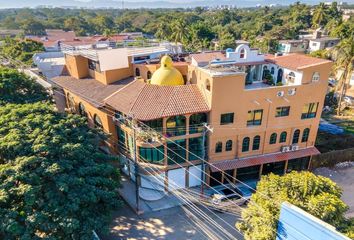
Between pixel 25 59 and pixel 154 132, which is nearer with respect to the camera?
pixel 154 132

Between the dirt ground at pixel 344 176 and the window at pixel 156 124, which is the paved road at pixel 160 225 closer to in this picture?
the window at pixel 156 124

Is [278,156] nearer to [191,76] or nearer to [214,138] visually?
[214,138]

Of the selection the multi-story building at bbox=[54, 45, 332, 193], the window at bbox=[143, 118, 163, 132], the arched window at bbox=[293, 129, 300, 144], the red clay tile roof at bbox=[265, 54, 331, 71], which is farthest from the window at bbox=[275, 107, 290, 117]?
the window at bbox=[143, 118, 163, 132]

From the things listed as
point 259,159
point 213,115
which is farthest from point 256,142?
point 213,115

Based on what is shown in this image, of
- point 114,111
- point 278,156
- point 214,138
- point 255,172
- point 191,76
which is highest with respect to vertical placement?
point 191,76

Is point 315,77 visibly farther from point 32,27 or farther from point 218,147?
point 32,27

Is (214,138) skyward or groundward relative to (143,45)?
groundward

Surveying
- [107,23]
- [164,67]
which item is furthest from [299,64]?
[107,23]
